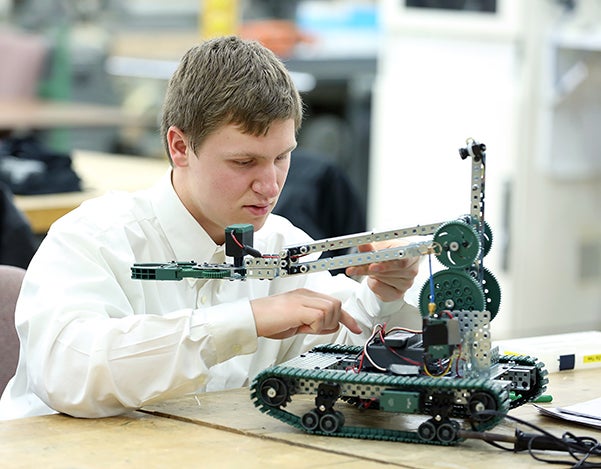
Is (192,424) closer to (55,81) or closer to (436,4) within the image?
(436,4)

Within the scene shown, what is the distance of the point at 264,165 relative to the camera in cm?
189

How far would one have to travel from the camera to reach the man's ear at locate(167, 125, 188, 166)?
1.97 m

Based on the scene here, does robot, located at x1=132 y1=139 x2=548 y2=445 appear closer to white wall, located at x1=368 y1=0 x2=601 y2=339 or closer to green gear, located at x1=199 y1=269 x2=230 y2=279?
green gear, located at x1=199 y1=269 x2=230 y2=279

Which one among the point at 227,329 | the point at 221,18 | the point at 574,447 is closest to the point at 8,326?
the point at 227,329

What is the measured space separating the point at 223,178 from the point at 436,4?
364 cm

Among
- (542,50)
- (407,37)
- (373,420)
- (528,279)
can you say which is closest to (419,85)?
(407,37)

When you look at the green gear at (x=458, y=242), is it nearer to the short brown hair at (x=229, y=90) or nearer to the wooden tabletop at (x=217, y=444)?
the wooden tabletop at (x=217, y=444)

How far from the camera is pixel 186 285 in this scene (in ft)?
6.73

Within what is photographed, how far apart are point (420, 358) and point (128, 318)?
456mm

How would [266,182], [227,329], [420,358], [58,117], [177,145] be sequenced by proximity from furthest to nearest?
[58,117] < [177,145] < [266,182] < [227,329] < [420,358]

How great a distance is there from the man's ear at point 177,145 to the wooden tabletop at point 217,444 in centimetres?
42

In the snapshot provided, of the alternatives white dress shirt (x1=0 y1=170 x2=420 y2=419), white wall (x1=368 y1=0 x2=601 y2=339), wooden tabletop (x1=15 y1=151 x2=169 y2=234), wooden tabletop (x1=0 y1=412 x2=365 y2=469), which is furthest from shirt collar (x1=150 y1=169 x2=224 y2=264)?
white wall (x1=368 y1=0 x2=601 y2=339)

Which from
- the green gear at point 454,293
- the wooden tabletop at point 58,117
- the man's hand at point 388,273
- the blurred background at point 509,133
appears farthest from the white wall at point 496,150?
the green gear at point 454,293

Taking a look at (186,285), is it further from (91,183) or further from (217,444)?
(91,183)
